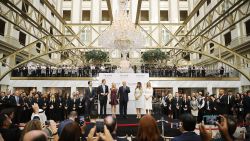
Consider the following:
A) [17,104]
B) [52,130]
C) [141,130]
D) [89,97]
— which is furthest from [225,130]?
[17,104]

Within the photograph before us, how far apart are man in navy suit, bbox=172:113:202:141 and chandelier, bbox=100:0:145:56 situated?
29.8ft

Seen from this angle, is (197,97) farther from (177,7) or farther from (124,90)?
(177,7)

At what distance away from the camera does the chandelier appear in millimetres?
11758

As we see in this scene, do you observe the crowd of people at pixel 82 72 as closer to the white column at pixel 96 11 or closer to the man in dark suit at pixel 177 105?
the man in dark suit at pixel 177 105

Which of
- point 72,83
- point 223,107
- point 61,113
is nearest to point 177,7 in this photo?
point 72,83

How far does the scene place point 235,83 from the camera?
18578 millimetres

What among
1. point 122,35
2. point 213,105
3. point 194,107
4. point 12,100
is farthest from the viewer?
point 122,35

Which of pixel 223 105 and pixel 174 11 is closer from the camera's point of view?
pixel 223 105

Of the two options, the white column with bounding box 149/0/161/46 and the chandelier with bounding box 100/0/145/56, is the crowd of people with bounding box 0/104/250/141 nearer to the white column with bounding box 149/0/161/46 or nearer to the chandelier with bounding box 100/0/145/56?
the chandelier with bounding box 100/0/145/56

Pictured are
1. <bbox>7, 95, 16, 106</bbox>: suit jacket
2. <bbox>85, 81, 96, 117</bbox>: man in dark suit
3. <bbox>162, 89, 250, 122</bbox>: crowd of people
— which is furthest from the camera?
<bbox>162, 89, 250, 122</bbox>: crowd of people

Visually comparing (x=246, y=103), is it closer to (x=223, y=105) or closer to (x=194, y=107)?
(x=223, y=105)

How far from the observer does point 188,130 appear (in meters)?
3.02

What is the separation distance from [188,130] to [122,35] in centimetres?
921

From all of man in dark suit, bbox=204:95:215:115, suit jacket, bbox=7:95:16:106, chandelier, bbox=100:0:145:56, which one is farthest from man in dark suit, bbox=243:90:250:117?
suit jacket, bbox=7:95:16:106
